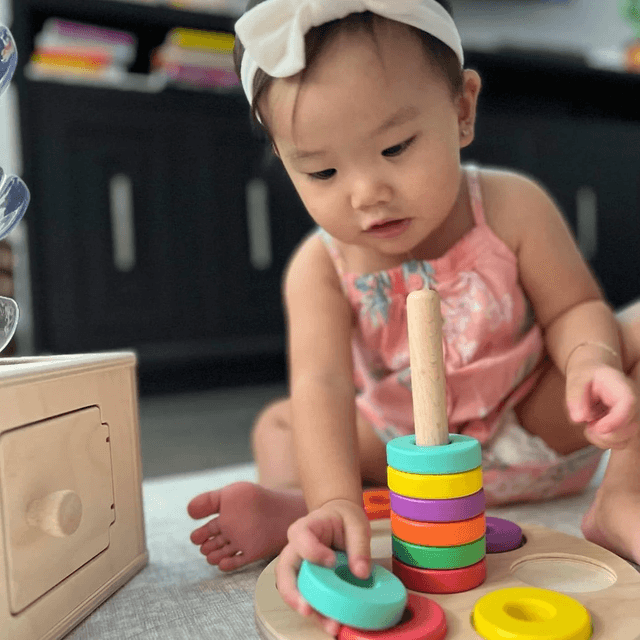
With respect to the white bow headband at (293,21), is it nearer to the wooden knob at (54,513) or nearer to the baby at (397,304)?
the baby at (397,304)

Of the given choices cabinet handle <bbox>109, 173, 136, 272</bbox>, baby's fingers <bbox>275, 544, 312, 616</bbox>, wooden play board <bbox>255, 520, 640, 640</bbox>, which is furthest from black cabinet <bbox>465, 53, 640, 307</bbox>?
baby's fingers <bbox>275, 544, 312, 616</bbox>

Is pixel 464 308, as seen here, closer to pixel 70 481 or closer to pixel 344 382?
pixel 344 382

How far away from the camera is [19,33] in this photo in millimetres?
1685

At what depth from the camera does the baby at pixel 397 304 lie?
539mm

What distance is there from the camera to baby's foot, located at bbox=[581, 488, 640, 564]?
0.55 metres

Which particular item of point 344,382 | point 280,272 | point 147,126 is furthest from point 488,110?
point 344,382

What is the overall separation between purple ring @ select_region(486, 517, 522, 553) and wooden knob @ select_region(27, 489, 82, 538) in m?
0.31

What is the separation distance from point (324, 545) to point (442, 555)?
79 millimetres

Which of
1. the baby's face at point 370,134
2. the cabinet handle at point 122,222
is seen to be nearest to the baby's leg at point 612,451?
the baby's face at point 370,134

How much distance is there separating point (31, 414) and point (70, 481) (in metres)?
0.07

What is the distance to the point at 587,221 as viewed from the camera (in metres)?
2.38

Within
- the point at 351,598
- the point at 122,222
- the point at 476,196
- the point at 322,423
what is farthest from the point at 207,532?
the point at 122,222

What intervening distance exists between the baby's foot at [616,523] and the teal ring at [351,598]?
0.22 meters

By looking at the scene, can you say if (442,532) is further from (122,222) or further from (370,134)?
(122,222)
